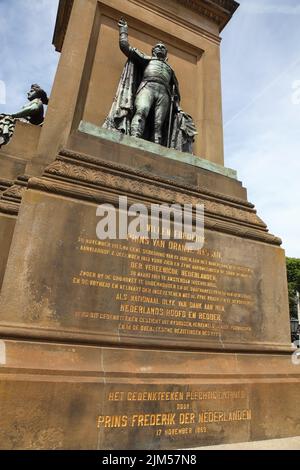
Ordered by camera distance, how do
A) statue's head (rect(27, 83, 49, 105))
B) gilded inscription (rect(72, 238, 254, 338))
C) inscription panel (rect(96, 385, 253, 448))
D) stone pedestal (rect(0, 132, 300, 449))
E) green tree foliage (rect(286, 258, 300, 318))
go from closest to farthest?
stone pedestal (rect(0, 132, 300, 449)) → inscription panel (rect(96, 385, 253, 448)) → gilded inscription (rect(72, 238, 254, 338)) → statue's head (rect(27, 83, 49, 105)) → green tree foliage (rect(286, 258, 300, 318))

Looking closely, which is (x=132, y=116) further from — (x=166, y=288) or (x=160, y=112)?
(x=166, y=288)

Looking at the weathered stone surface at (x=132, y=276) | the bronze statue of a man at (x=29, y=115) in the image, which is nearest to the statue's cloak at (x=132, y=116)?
the weathered stone surface at (x=132, y=276)

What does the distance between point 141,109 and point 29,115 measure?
12.5 ft

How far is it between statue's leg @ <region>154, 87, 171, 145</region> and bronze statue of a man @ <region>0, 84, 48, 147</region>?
3679mm

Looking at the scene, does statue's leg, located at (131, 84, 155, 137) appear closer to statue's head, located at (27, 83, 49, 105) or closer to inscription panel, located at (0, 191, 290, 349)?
inscription panel, located at (0, 191, 290, 349)

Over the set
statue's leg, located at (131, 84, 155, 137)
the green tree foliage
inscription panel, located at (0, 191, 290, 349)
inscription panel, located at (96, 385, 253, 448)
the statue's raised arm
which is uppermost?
the green tree foliage

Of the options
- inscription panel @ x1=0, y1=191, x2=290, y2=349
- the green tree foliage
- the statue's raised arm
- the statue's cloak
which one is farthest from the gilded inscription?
the green tree foliage

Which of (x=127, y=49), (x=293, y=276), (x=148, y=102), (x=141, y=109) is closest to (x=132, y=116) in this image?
(x=141, y=109)

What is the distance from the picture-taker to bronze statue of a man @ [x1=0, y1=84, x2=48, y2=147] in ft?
29.4

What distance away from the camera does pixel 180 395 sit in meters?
4.57

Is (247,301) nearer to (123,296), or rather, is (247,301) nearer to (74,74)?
(123,296)

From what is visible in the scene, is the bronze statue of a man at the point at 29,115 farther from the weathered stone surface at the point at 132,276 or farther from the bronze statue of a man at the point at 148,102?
the weathered stone surface at the point at 132,276

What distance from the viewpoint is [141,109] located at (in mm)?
7758

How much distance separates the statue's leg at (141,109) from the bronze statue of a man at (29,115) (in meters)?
3.40
